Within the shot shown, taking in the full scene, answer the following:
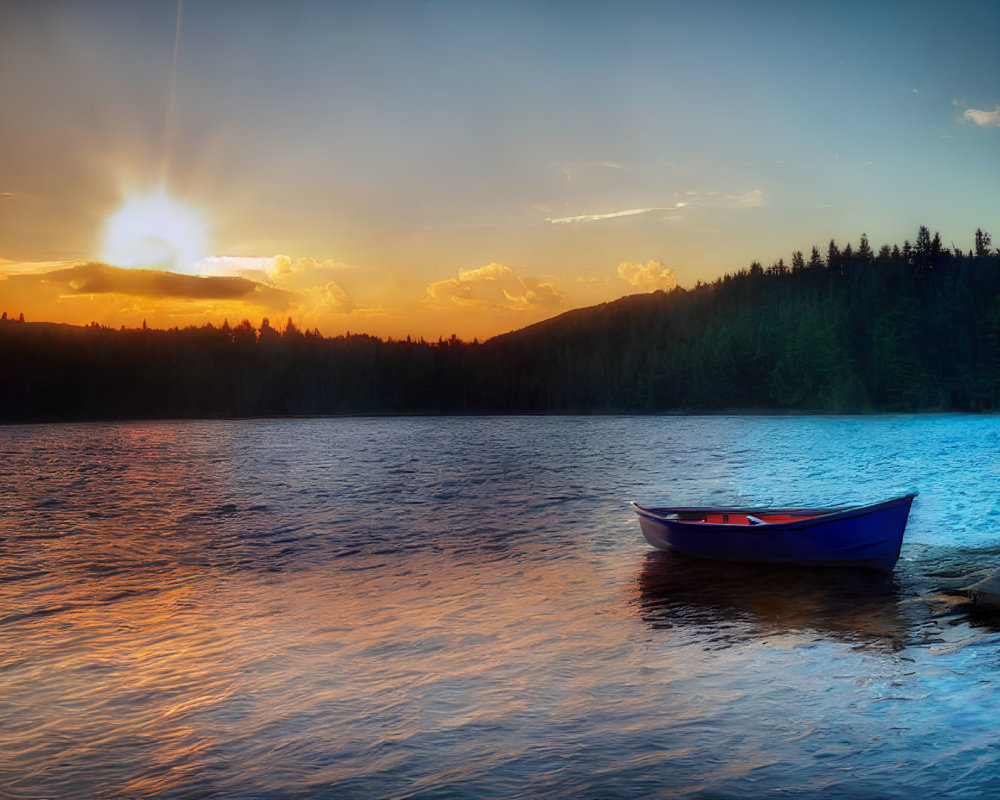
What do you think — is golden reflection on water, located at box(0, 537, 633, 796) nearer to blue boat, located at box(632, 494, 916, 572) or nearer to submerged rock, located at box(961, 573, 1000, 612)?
blue boat, located at box(632, 494, 916, 572)

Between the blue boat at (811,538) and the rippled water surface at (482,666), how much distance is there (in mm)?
485

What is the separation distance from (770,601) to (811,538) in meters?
3.29

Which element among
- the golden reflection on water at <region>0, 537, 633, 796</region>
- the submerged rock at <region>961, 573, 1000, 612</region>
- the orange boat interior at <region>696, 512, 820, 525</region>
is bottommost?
the golden reflection on water at <region>0, 537, 633, 796</region>

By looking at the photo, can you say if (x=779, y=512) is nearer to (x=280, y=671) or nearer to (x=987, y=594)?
(x=987, y=594)

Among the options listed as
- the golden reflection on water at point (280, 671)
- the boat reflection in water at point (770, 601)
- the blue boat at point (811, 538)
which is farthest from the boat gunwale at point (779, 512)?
the golden reflection on water at point (280, 671)

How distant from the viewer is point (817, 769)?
8.88 meters

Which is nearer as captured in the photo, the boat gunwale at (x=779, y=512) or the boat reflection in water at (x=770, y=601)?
the boat reflection in water at (x=770, y=601)

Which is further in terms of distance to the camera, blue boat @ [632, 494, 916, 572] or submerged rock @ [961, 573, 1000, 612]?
blue boat @ [632, 494, 916, 572]

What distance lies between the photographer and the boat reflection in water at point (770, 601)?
48.4 ft

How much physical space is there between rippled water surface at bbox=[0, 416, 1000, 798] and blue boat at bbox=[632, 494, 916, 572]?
0.49 m

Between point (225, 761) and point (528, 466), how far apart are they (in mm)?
54806

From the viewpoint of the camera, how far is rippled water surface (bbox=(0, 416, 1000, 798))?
9.05 m

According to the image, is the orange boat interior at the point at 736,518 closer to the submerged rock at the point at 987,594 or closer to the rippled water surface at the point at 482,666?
the rippled water surface at the point at 482,666

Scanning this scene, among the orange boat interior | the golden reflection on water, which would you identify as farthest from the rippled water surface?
the orange boat interior
